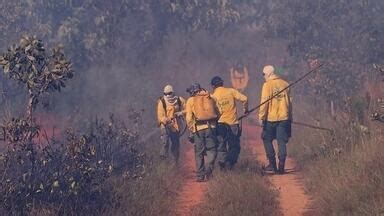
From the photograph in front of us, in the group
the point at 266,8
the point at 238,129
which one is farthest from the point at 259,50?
the point at 238,129

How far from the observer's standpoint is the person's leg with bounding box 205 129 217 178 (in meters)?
10.6

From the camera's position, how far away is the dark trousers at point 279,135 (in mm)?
10672

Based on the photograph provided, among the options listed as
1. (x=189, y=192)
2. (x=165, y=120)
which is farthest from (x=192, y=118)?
(x=189, y=192)

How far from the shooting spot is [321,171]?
360 inches

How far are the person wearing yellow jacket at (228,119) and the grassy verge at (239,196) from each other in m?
0.92

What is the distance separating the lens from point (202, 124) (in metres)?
10.6

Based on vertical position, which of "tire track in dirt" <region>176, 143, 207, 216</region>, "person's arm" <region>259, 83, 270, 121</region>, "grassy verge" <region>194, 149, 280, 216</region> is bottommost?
"tire track in dirt" <region>176, 143, 207, 216</region>

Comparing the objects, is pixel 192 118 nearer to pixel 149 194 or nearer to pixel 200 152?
pixel 200 152

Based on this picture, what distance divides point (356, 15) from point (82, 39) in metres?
10.9

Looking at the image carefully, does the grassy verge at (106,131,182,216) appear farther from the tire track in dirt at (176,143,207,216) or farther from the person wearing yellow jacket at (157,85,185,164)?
the person wearing yellow jacket at (157,85,185,164)

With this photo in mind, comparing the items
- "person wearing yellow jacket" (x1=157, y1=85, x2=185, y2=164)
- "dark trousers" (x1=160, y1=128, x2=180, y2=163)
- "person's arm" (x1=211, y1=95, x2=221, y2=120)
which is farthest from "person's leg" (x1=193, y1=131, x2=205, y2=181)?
"dark trousers" (x1=160, y1=128, x2=180, y2=163)

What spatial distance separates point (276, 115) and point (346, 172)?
2693 millimetres

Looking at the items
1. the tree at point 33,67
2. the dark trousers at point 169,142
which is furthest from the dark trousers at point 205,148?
the tree at point 33,67

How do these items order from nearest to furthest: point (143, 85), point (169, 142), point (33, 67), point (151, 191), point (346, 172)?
point (33, 67) → point (346, 172) → point (151, 191) → point (169, 142) → point (143, 85)
